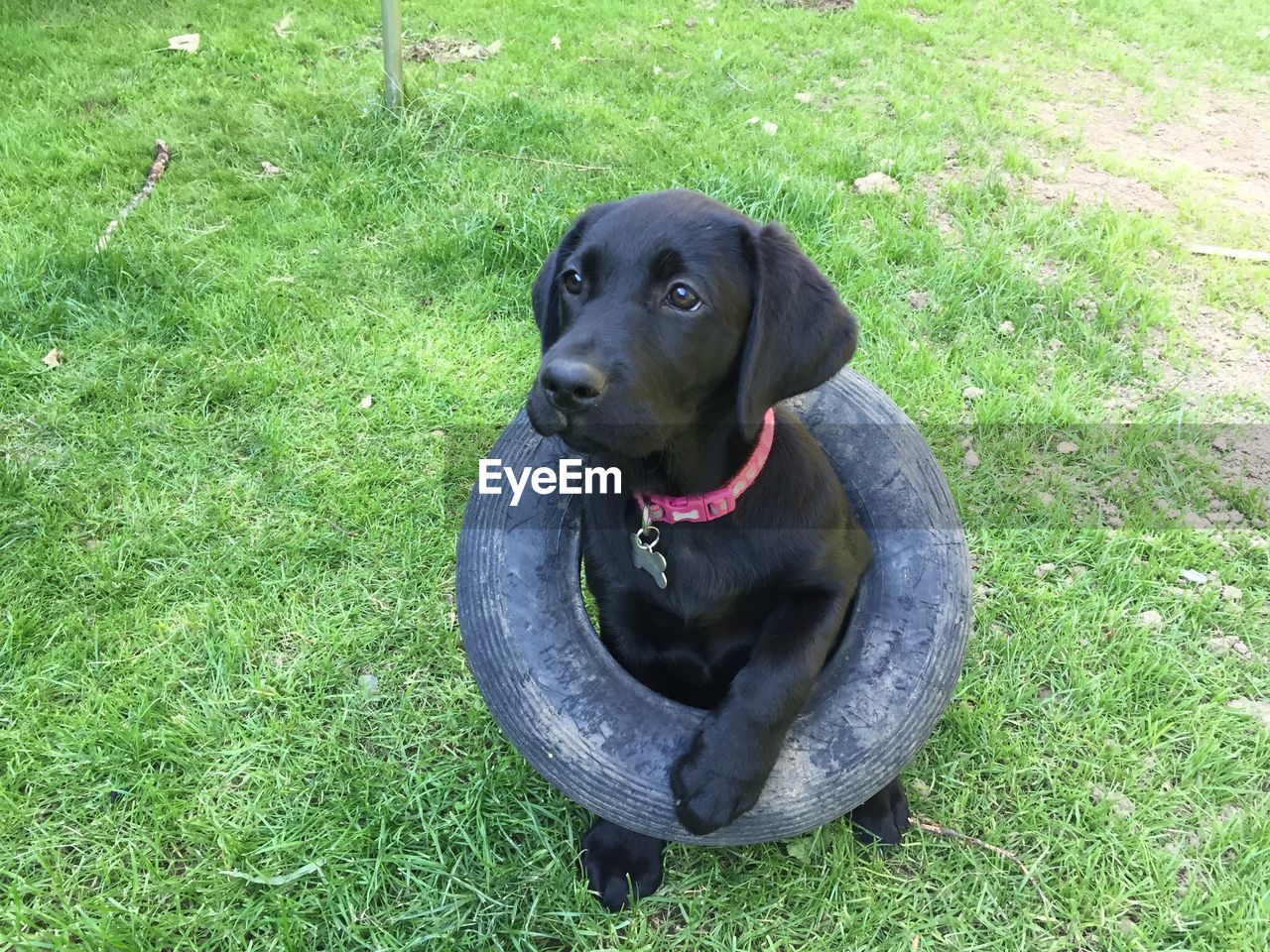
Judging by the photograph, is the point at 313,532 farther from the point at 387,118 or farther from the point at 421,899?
the point at 387,118

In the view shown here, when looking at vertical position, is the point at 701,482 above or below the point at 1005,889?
above

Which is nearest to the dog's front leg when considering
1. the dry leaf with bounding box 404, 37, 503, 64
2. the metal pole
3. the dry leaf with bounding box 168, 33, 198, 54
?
the metal pole

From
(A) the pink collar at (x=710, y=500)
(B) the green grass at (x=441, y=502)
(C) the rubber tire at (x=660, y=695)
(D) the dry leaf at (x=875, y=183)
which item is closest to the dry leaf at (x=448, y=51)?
(B) the green grass at (x=441, y=502)

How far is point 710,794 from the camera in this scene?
1.78m

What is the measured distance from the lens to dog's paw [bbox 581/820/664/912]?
2127 millimetres

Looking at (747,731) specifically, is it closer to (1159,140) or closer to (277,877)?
(277,877)

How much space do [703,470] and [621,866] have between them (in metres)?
1.02

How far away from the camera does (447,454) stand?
3.42 meters

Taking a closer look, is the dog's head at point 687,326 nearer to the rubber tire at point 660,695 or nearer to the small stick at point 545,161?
the rubber tire at point 660,695

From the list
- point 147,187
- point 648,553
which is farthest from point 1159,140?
point 147,187

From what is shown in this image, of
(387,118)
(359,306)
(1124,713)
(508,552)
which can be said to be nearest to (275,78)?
(387,118)

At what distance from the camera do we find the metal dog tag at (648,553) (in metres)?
2.00

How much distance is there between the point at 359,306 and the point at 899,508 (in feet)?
9.42

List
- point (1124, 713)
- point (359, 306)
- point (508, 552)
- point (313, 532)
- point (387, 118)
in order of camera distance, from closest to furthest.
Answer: point (508, 552), point (1124, 713), point (313, 532), point (359, 306), point (387, 118)
